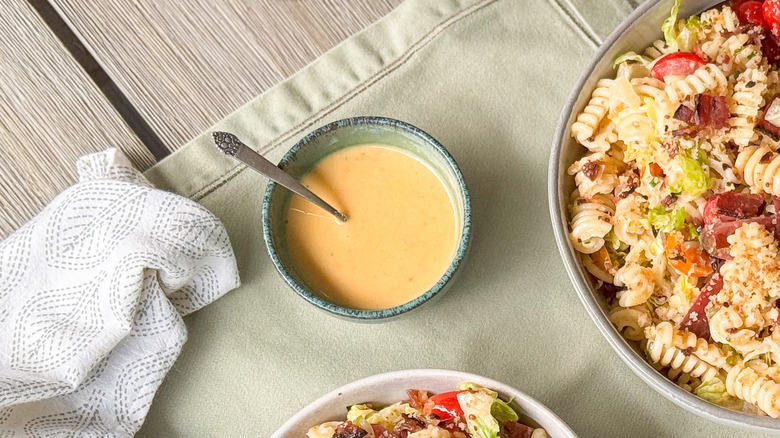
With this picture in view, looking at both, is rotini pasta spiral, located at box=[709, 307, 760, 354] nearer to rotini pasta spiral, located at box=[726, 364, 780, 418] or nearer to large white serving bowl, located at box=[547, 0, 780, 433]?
rotini pasta spiral, located at box=[726, 364, 780, 418]

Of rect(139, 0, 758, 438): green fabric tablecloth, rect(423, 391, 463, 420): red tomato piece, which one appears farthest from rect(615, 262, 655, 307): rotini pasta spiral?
rect(423, 391, 463, 420): red tomato piece

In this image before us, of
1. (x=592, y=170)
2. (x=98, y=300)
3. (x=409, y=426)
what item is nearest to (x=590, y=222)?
(x=592, y=170)

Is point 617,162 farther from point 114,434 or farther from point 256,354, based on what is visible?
point 114,434

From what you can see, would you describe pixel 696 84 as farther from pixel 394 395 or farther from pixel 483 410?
pixel 394 395

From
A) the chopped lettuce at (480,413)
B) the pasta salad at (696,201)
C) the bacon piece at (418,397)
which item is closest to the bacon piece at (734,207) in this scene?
the pasta salad at (696,201)

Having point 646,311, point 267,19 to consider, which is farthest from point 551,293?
point 267,19
